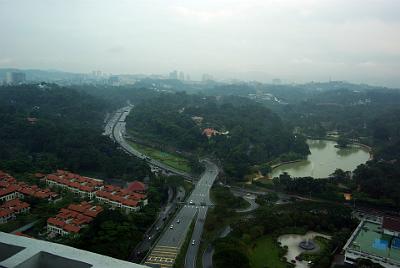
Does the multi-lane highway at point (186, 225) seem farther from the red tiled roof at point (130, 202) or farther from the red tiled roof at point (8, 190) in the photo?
the red tiled roof at point (8, 190)

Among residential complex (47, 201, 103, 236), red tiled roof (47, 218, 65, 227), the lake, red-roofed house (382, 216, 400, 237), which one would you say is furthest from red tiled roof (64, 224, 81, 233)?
the lake

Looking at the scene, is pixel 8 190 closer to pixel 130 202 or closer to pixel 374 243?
pixel 130 202

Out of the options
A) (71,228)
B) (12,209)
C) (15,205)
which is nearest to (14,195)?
(15,205)

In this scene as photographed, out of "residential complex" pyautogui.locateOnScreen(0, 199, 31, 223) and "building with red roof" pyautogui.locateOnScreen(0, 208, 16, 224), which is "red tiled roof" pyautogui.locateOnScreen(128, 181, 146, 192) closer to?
"residential complex" pyautogui.locateOnScreen(0, 199, 31, 223)

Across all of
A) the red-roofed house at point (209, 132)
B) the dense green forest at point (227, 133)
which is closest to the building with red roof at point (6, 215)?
the dense green forest at point (227, 133)

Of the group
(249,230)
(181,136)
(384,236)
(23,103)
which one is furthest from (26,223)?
(23,103)

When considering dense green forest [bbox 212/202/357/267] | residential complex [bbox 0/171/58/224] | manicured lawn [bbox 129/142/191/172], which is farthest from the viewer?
manicured lawn [bbox 129/142/191/172]
